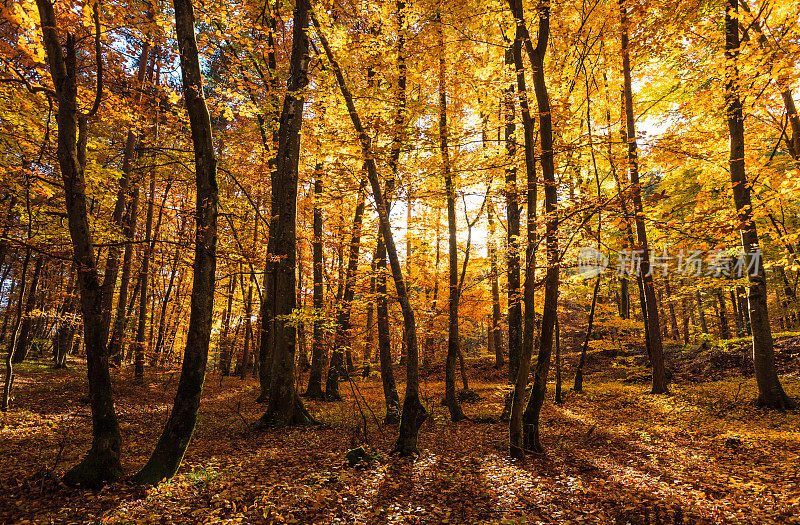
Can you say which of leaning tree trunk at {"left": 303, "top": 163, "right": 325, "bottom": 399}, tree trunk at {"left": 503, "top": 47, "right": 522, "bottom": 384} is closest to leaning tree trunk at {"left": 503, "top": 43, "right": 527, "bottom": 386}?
tree trunk at {"left": 503, "top": 47, "right": 522, "bottom": 384}

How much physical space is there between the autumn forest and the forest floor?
58 mm

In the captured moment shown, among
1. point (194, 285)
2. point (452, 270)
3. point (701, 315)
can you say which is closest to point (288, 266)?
point (194, 285)

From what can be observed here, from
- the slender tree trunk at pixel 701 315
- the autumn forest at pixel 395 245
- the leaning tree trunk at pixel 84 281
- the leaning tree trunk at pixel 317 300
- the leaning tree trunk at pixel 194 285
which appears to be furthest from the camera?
the slender tree trunk at pixel 701 315

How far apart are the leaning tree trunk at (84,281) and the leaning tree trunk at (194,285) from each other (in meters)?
0.54

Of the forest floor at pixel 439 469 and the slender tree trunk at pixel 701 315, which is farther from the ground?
the slender tree trunk at pixel 701 315

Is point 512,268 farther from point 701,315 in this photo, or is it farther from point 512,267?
point 701,315

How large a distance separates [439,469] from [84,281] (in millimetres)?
5959

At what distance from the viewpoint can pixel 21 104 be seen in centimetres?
788

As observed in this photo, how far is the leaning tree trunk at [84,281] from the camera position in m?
5.03

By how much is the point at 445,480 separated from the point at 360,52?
395 inches

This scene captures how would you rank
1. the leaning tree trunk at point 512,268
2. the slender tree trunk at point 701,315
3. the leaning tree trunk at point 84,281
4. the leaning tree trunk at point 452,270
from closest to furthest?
the leaning tree trunk at point 84,281
the leaning tree trunk at point 512,268
the leaning tree trunk at point 452,270
the slender tree trunk at point 701,315

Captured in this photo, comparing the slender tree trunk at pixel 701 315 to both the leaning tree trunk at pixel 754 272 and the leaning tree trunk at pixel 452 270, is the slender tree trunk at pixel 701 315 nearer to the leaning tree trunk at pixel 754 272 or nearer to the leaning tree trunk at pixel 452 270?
the leaning tree trunk at pixel 754 272

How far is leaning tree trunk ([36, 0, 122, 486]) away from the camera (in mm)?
5027

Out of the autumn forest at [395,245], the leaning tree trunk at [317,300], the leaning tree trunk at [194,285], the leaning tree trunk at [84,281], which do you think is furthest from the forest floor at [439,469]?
the leaning tree trunk at [317,300]
